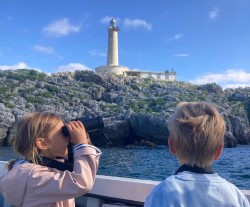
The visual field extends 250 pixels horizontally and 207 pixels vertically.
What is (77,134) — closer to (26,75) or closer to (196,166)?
(196,166)

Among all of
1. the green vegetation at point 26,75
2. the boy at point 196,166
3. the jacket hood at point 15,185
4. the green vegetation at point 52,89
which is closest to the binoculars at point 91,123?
the jacket hood at point 15,185

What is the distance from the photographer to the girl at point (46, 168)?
1.72 m

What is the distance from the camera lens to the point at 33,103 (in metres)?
52.7

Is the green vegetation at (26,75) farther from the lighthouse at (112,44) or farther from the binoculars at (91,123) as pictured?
the binoculars at (91,123)

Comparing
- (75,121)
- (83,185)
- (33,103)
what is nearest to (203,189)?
(83,185)

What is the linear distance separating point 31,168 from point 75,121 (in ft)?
1.18

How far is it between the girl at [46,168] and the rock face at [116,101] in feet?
125

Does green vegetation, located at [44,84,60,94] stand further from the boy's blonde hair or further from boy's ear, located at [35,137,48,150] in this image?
the boy's blonde hair

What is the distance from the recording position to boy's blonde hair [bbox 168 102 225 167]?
1418 millimetres

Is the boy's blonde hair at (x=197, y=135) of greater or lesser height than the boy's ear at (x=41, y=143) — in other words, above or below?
above

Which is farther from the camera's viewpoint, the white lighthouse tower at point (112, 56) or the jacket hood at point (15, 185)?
the white lighthouse tower at point (112, 56)

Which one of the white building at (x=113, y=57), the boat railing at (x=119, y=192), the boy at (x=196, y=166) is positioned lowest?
the boat railing at (x=119, y=192)

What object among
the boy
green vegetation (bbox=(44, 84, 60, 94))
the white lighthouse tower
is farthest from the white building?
the boy

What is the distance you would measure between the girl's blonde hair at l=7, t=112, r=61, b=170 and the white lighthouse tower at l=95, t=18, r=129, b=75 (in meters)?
78.3
